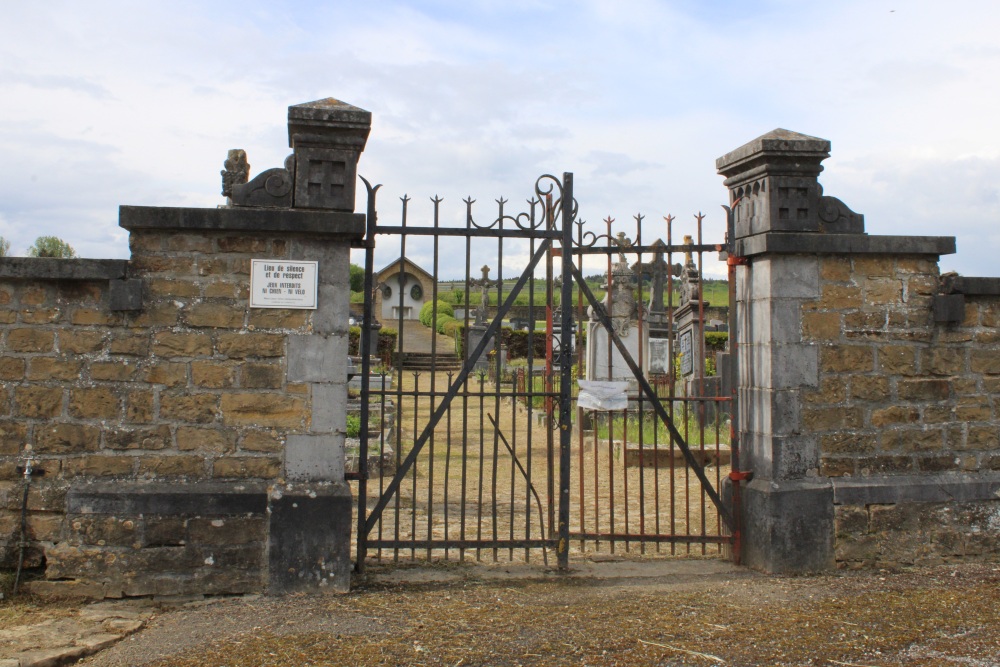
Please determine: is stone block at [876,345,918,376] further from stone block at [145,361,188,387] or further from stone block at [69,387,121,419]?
stone block at [69,387,121,419]

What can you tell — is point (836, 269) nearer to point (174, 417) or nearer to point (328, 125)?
point (328, 125)

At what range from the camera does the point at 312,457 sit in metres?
4.76

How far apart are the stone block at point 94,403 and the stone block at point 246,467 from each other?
2.11ft

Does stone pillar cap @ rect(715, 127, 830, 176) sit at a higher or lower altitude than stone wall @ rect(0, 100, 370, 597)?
higher

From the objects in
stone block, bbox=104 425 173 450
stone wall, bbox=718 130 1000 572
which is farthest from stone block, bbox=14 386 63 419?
stone wall, bbox=718 130 1000 572

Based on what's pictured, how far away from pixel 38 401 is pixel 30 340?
345 mm

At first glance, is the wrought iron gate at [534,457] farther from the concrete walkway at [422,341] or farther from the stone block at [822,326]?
the concrete walkway at [422,341]

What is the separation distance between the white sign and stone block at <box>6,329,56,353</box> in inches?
44.8

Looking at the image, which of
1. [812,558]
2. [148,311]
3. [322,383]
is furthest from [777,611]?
[148,311]

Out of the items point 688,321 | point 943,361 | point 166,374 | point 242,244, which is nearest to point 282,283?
point 242,244

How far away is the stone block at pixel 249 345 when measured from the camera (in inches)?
186

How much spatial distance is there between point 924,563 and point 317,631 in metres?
3.79

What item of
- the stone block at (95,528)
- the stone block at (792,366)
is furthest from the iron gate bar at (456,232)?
the stone block at (95,528)

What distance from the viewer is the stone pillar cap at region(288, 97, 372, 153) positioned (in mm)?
4742
